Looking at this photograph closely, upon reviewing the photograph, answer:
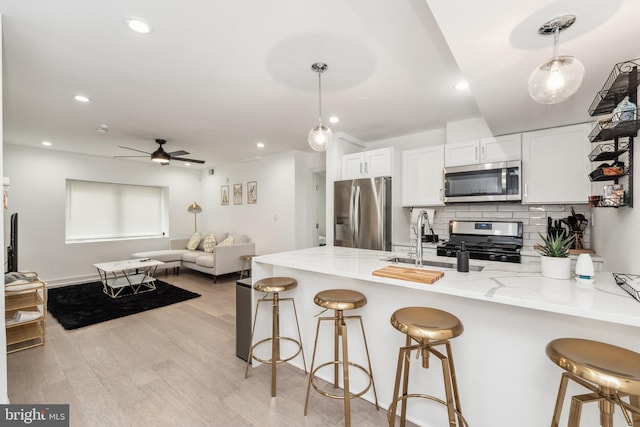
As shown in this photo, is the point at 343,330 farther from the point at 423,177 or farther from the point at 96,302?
the point at 96,302

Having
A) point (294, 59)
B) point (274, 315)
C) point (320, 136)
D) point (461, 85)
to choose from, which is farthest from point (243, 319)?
point (461, 85)

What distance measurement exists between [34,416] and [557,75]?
3.37 m

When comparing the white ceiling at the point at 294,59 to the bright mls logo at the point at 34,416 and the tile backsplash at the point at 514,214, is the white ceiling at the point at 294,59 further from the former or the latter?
the bright mls logo at the point at 34,416

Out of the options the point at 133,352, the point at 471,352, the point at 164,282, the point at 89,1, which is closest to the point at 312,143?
the point at 89,1

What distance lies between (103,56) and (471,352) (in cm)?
323

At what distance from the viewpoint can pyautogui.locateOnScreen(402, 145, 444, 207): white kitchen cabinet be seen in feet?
11.7

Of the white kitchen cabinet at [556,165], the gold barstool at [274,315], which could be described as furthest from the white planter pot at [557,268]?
the white kitchen cabinet at [556,165]

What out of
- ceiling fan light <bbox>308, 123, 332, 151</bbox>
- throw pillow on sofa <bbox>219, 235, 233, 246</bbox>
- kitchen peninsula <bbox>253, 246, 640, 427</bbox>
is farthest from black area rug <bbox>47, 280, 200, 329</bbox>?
ceiling fan light <bbox>308, 123, 332, 151</bbox>

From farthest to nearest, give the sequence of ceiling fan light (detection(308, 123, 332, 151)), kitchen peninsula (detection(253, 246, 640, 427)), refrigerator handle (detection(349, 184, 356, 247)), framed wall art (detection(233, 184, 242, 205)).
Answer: framed wall art (detection(233, 184, 242, 205))
refrigerator handle (detection(349, 184, 356, 247))
ceiling fan light (detection(308, 123, 332, 151))
kitchen peninsula (detection(253, 246, 640, 427))

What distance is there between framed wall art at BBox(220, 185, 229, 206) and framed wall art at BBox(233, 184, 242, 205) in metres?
0.28

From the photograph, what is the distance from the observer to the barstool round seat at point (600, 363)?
2.85ft

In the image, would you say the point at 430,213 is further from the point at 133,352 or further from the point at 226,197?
the point at 226,197

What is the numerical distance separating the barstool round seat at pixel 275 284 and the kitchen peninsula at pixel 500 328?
0.72 ft

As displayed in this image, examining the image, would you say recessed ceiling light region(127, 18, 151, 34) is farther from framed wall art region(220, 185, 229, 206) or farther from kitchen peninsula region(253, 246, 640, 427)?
framed wall art region(220, 185, 229, 206)
